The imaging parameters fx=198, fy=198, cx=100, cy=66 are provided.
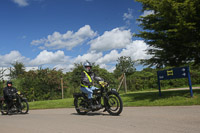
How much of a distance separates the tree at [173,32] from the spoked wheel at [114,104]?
4923 mm

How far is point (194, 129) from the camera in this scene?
4.27 metres

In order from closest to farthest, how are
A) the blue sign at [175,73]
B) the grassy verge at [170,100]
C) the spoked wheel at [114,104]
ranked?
the spoked wheel at [114,104], the grassy verge at [170,100], the blue sign at [175,73]

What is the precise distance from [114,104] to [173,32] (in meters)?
5.66

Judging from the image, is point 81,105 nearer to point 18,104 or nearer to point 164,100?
point 18,104

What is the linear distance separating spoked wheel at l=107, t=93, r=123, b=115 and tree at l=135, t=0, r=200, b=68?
4.92 metres

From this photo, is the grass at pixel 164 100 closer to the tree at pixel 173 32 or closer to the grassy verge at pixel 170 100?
the grassy verge at pixel 170 100

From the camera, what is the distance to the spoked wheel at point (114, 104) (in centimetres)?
665

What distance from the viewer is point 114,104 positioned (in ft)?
22.3

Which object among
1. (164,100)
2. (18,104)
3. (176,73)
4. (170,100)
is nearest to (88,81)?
(164,100)

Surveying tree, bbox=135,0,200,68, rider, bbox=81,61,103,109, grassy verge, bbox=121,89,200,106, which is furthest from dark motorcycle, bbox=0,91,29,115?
tree, bbox=135,0,200,68

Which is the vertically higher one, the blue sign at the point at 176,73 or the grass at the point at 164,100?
the blue sign at the point at 176,73

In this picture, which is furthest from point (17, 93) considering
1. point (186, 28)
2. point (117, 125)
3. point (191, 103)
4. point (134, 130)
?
point (186, 28)

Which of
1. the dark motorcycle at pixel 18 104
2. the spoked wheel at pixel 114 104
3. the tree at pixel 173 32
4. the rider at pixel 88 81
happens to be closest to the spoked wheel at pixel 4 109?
the dark motorcycle at pixel 18 104

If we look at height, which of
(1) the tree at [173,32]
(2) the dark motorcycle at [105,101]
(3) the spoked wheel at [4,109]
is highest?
(1) the tree at [173,32]
